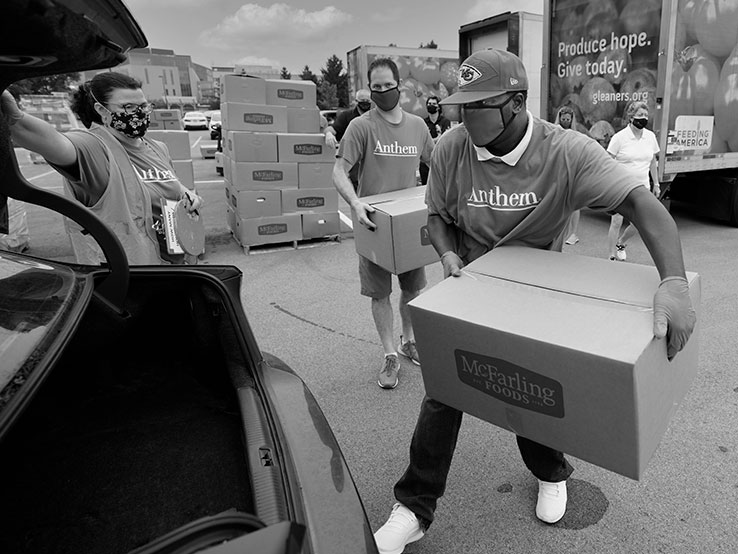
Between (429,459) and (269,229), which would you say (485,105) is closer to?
(429,459)

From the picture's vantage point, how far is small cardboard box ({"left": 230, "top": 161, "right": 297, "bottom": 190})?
6.41 metres

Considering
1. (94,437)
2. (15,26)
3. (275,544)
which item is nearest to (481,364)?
(275,544)

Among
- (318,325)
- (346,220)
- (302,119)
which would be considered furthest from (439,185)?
(346,220)

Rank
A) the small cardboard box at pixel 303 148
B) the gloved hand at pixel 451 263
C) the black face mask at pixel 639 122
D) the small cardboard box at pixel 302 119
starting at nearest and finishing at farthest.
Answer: the gloved hand at pixel 451 263 → the black face mask at pixel 639 122 → the small cardboard box at pixel 303 148 → the small cardboard box at pixel 302 119

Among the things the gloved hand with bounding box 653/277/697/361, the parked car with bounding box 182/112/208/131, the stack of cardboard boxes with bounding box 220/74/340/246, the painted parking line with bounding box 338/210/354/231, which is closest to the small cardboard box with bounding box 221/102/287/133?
the stack of cardboard boxes with bounding box 220/74/340/246

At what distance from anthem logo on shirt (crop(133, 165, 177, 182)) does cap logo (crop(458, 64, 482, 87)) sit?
1723 mm

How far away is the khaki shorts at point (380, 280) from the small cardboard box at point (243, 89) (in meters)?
3.91

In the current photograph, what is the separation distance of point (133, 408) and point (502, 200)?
4.84 ft

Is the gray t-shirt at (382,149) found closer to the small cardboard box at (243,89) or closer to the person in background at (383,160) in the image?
the person in background at (383,160)

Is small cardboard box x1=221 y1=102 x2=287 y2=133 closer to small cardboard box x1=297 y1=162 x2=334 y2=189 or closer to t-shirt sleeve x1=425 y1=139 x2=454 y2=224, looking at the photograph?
small cardboard box x1=297 y1=162 x2=334 y2=189

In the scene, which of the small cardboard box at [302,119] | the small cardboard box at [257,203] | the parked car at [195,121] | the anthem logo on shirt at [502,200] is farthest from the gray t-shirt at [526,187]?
the parked car at [195,121]

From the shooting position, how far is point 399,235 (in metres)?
2.82

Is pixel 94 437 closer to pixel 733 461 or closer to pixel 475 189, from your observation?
pixel 475 189

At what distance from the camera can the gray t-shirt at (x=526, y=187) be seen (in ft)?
5.72
